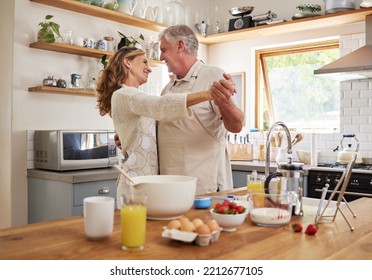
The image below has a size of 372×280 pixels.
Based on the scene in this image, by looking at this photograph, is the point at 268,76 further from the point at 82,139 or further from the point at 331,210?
the point at 331,210

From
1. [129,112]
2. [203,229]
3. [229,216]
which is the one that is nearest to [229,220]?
[229,216]

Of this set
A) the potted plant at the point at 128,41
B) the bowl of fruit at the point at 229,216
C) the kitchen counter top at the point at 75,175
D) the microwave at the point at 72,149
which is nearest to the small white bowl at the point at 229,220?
the bowl of fruit at the point at 229,216

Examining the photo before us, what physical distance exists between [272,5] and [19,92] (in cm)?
289

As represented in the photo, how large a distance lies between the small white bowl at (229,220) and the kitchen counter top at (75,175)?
6.64 feet

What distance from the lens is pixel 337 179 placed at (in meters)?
3.79

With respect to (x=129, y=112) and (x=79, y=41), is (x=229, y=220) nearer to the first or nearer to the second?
(x=129, y=112)

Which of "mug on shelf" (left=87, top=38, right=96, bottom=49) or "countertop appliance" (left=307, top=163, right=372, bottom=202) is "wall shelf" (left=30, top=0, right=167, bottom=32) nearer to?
"mug on shelf" (left=87, top=38, right=96, bottom=49)

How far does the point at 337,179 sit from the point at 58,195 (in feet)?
7.60

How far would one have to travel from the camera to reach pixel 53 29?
370cm

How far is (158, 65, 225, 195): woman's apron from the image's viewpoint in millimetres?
2383

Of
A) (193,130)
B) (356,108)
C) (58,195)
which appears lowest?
(58,195)

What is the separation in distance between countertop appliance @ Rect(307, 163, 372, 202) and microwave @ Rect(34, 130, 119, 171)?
1.78 metres

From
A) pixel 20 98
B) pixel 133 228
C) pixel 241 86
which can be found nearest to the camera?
pixel 133 228

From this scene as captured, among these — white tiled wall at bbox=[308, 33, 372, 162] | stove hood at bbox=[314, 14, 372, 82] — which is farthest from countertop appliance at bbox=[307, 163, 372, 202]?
stove hood at bbox=[314, 14, 372, 82]
